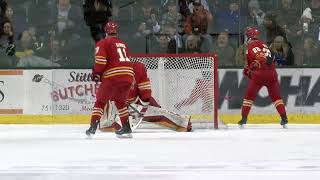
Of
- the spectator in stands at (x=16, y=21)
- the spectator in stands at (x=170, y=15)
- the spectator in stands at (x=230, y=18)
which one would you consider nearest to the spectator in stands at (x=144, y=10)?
the spectator in stands at (x=170, y=15)

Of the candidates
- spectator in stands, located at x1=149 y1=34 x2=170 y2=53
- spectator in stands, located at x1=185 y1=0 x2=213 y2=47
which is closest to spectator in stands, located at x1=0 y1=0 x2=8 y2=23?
spectator in stands, located at x1=149 y1=34 x2=170 y2=53

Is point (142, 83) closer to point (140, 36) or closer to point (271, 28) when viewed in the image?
point (140, 36)

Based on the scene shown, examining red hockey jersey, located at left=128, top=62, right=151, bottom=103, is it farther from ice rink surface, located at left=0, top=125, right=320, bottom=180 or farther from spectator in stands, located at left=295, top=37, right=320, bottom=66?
spectator in stands, located at left=295, top=37, right=320, bottom=66

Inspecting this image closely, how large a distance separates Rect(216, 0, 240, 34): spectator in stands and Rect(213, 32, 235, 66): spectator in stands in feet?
0.35

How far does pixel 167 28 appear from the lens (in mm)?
9875

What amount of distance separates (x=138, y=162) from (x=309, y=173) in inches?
49.4

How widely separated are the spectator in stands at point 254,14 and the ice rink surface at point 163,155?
241 cm

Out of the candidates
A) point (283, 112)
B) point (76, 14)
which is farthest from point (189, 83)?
point (76, 14)

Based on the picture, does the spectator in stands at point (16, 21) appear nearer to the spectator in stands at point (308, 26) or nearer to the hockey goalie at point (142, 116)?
the hockey goalie at point (142, 116)

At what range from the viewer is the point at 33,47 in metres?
9.79

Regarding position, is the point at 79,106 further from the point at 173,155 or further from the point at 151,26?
the point at 173,155

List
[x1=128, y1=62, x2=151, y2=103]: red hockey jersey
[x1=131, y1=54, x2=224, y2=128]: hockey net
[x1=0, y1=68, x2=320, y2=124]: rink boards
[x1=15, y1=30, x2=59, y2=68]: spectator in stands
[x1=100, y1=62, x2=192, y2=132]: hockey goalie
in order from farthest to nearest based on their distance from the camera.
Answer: [x1=15, y1=30, x2=59, y2=68]: spectator in stands → [x1=0, y1=68, x2=320, y2=124]: rink boards → [x1=131, y1=54, x2=224, y2=128]: hockey net → [x1=100, y1=62, x2=192, y2=132]: hockey goalie → [x1=128, y1=62, x2=151, y2=103]: red hockey jersey

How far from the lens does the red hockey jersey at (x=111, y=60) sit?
6.66 metres

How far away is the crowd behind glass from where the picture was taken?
975cm
